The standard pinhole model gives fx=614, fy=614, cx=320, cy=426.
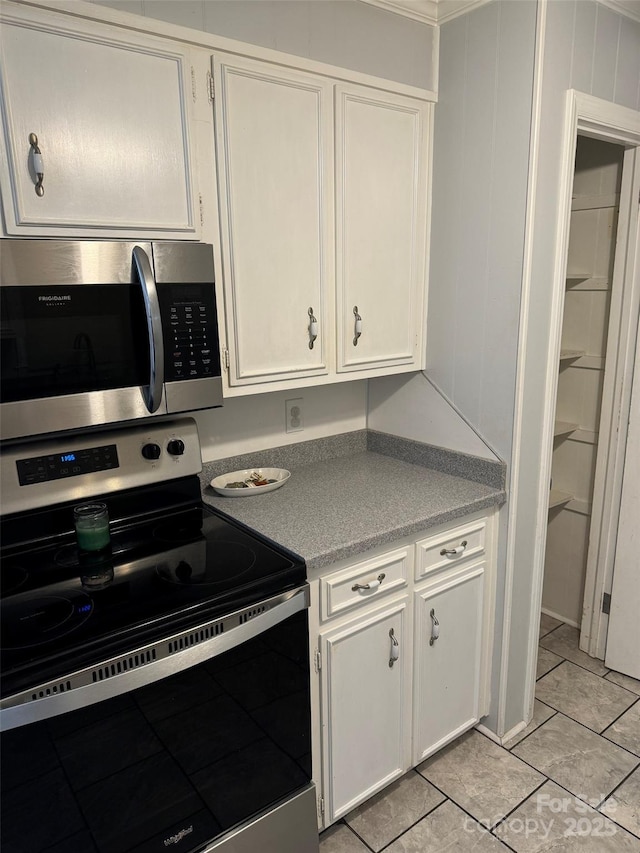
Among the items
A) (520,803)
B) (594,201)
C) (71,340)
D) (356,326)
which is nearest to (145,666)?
(71,340)

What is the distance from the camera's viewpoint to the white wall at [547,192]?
1.79m

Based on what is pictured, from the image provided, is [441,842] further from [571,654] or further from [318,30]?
[318,30]

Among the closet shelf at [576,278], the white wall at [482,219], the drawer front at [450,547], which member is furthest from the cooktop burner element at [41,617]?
the closet shelf at [576,278]

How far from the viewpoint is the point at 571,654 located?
2.68m

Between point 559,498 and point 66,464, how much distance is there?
2.14 meters

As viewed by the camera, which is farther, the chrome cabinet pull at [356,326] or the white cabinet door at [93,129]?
the chrome cabinet pull at [356,326]

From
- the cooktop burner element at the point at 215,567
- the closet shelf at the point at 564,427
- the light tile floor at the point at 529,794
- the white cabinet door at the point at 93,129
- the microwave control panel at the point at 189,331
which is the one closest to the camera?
the white cabinet door at the point at 93,129

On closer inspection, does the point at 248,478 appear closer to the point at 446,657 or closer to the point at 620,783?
the point at 446,657

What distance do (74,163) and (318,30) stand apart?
83cm

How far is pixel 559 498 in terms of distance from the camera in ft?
9.17

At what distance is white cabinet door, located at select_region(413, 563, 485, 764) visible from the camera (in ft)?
6.26

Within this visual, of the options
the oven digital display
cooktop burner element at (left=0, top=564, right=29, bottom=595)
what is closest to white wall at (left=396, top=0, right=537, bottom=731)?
the oven digital display

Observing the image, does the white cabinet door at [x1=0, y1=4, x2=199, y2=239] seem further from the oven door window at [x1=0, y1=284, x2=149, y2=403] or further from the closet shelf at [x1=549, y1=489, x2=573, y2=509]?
the closet shelf at [x1=549, y1=489, x2=573, y2=509]

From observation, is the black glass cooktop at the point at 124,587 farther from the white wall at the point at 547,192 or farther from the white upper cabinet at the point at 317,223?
the white wall at the point at 547,192
